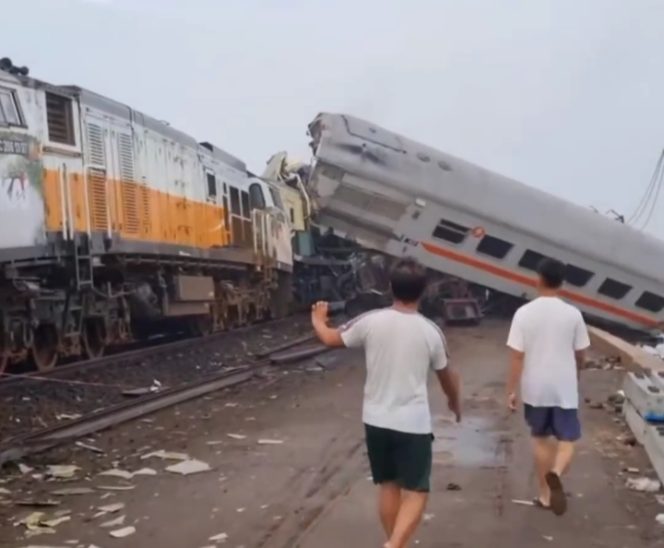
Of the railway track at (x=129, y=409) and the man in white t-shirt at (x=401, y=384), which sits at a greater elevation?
the man in white t-shirt at (x=401, y=384)

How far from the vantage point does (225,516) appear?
682 centimetres

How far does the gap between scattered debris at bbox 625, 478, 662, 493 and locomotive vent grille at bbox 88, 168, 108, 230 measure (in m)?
8.62

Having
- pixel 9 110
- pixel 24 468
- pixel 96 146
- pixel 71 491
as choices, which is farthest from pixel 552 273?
pixel 96 146

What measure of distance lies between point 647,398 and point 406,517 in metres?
3.94

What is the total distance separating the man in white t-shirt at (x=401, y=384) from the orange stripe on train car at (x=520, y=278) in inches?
794

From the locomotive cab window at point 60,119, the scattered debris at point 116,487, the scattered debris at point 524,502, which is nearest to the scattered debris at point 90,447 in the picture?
the scattered debris at point 116,487

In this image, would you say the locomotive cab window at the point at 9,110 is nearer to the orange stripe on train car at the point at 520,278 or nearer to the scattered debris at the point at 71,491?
the scattered debris at the point at 71,491

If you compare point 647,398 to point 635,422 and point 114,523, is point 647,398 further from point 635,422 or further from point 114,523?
A: point 114,523

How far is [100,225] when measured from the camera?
14258 millimetres

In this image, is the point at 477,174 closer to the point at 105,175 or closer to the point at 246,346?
the point at 246,346

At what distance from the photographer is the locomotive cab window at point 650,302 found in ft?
85.2

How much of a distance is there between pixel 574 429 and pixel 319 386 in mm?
7262

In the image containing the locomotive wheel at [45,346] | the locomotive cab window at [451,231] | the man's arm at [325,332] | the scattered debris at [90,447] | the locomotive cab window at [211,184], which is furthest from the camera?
the locomotive cab window at [451,231]

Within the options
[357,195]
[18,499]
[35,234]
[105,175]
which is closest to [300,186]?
[357,195]
